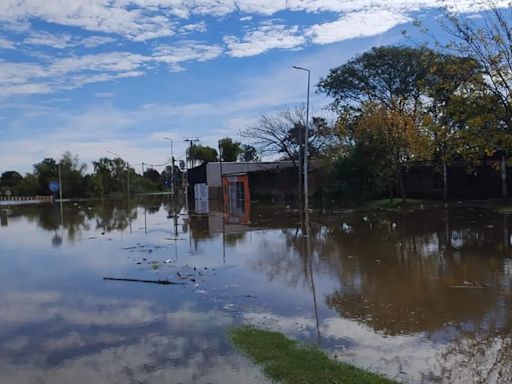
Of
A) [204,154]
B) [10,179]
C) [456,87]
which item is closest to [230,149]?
[204,154]

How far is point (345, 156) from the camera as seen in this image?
122 ft

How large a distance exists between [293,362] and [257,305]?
3.42 m

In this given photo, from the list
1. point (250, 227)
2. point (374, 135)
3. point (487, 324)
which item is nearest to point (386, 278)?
point (487, 324)

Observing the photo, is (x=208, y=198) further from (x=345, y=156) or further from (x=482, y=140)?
(x=482, y=140)

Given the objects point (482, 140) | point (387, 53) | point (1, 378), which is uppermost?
point (387, 53)

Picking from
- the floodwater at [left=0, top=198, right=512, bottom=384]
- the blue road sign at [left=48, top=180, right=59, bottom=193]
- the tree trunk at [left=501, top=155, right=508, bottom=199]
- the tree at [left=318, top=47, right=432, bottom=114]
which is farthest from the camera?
the blue road sign at [left=48, top=180, right=59, bottom=193]

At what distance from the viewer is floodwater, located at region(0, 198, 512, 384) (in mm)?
6711

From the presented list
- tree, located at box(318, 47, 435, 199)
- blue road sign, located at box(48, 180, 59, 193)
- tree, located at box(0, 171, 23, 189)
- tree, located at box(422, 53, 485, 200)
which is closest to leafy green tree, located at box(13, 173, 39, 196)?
tree, located at box(0, 171, 23, 189)

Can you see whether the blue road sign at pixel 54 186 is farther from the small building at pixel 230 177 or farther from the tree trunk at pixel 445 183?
the tree trunk at pixel 445 183

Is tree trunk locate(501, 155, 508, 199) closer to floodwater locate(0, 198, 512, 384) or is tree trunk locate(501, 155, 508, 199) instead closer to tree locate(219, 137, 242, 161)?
floodwater locate(0, 198, 512, 384)

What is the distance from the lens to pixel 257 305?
9797 mm

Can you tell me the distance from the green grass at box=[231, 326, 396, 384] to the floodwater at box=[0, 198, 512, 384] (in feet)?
0.66

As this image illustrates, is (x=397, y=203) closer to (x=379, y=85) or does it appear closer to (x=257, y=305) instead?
(x=379, y=85)

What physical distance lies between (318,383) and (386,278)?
21.2ft
